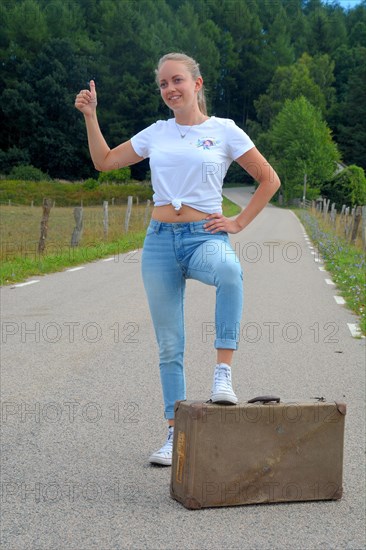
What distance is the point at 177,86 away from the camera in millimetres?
4047

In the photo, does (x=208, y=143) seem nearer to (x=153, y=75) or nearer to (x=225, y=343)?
(x=225, y=343)

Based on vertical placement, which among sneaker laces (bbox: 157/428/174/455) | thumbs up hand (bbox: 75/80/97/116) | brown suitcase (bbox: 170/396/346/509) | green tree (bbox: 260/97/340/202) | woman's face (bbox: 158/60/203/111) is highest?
green tree (bbox: 260/97/340/202)

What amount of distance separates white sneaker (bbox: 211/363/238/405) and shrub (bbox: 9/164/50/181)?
79.3 m

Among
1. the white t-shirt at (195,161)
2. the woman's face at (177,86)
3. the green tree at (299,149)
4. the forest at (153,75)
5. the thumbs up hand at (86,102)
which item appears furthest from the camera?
the green tree at (299,149)

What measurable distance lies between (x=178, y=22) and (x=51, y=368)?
11597 cm

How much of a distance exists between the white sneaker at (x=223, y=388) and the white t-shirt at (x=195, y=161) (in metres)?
0.73

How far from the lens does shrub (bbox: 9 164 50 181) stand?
3231 inches

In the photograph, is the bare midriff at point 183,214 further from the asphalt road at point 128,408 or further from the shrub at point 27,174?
the shrub at point 27,174

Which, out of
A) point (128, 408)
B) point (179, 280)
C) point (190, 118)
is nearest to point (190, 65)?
point (190, 118)

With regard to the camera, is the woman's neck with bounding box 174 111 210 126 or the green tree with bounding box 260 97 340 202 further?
the green tree with bounding box 260 97 340 202

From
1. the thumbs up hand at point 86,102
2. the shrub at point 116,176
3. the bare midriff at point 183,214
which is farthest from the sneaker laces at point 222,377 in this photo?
the shrub at point 116,176

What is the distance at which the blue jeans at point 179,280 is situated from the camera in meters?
3.82

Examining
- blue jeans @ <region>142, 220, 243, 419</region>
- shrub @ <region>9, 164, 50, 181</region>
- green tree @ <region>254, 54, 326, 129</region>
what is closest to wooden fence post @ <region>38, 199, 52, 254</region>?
blue jeans @ <region>142, 220, 243, 419</region>

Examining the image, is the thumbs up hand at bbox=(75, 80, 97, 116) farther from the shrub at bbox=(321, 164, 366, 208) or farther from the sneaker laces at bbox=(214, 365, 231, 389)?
the shrub at bbox=(321, 164, 366, 208)
